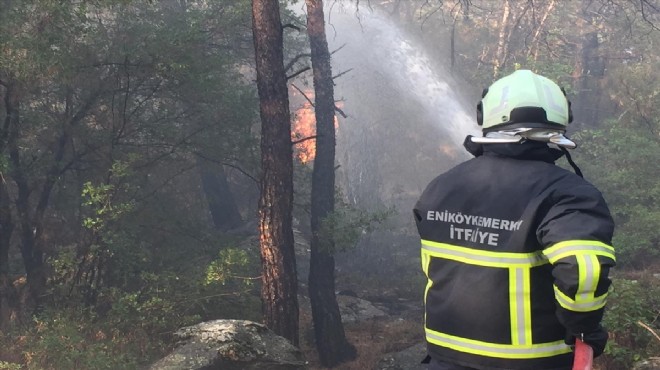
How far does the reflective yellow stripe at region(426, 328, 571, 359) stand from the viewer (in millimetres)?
2514

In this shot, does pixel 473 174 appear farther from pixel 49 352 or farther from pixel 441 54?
pixel 441 54

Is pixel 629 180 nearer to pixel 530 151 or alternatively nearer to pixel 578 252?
pixel 530 151

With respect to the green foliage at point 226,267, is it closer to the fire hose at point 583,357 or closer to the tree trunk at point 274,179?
the tree trunk at point 274,179

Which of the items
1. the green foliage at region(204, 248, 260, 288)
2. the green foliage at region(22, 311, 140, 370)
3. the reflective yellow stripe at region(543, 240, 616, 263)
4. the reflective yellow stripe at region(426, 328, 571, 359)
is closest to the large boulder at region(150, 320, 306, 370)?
the green foliage at region(22, 311, 140, 370)

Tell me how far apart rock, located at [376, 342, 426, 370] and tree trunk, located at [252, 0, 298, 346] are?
238 cm

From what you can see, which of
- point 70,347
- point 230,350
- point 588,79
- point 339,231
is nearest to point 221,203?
point 339,231

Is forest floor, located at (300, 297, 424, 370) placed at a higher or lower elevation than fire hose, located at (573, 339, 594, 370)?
lower

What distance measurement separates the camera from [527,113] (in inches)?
105

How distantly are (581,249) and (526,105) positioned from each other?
74 cm

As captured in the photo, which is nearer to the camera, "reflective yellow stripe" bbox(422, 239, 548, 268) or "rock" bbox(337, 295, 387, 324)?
"reflective yellow stripe" bbox(422, 239, 548, 268)

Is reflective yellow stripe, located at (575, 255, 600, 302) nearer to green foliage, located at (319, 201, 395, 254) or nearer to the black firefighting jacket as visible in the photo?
the black firefighting jacket

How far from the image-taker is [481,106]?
116 inches

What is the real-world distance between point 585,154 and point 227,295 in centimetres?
1301

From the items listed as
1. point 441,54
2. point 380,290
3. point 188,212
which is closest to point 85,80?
point 188,212
